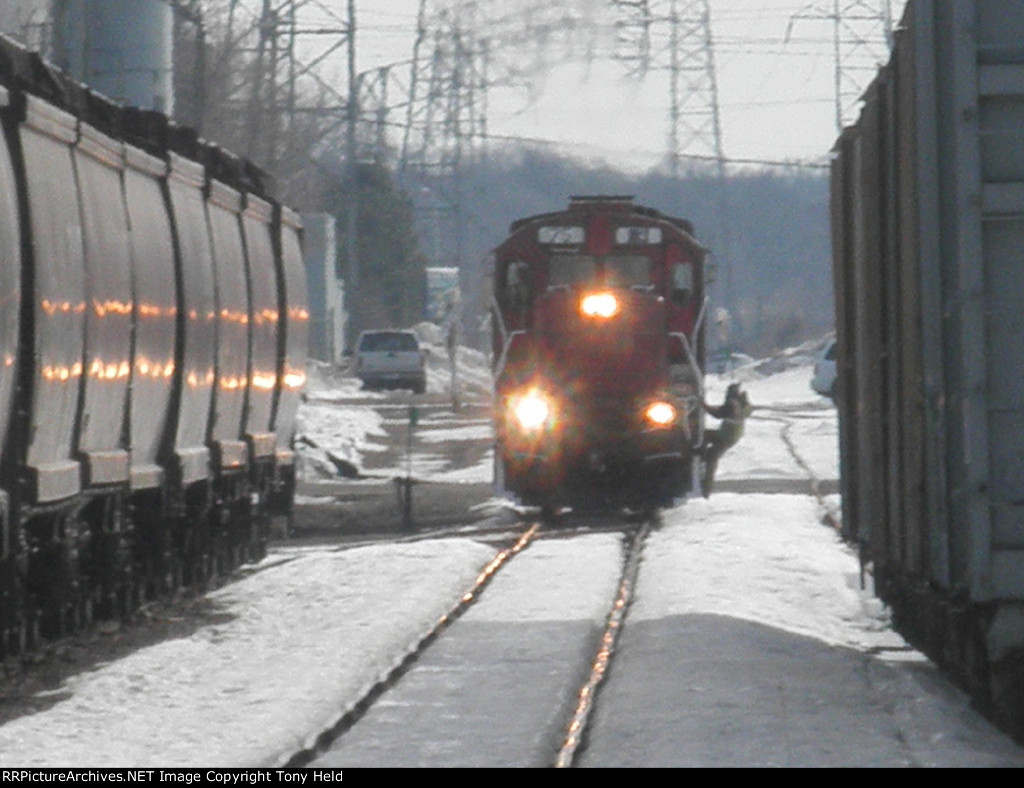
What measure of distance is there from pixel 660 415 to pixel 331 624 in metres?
9.01

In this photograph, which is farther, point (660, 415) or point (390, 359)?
point (390, 359)

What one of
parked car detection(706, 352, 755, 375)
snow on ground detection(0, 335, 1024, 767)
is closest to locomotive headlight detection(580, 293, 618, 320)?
snow on ground detection(0, 335, 1024, 767)

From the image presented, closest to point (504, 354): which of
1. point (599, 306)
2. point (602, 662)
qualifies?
point (599, 306)

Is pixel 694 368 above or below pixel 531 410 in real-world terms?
above

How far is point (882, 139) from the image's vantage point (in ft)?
39.5

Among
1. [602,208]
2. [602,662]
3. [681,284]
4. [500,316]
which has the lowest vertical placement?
[602,662]

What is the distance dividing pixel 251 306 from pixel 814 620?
22.0 feet

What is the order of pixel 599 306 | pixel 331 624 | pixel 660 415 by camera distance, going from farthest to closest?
pixel 599 306, pixel 660 415, pixel 331 624

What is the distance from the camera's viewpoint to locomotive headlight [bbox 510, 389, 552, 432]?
23.6 m

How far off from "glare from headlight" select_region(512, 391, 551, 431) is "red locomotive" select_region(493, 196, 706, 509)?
0.01m

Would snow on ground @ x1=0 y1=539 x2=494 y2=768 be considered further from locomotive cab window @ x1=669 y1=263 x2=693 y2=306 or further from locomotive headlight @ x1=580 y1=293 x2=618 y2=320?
locomotive cab window @ x1=669 y1=263 x2=693 y2=306

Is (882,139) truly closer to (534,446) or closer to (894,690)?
(894,690)

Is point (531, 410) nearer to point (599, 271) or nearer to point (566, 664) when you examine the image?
point (599, 271)

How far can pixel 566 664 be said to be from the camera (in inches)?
504
